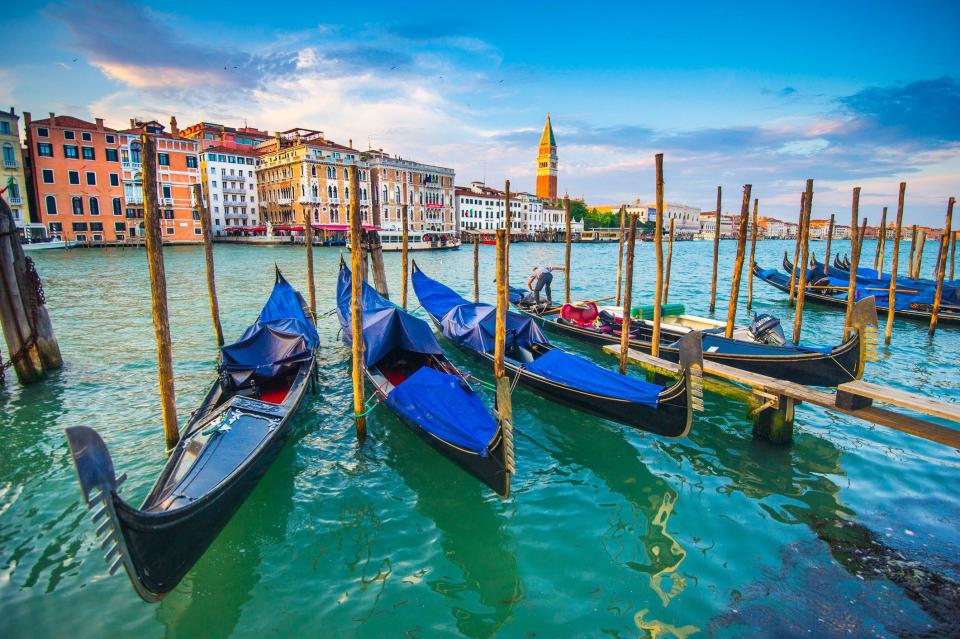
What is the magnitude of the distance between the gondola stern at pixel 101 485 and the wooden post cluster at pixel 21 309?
20.5 feet

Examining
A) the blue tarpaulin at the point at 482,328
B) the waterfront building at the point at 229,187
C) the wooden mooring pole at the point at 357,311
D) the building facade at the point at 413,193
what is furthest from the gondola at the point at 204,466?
the waterfront building at the point at 229,187

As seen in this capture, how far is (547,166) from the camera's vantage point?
79562mm

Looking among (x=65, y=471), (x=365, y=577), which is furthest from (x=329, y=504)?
(x=65, y=471)

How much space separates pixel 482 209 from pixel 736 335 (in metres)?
57.7

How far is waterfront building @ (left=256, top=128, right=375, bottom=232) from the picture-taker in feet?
149

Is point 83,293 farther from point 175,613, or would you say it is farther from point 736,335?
point 736,335

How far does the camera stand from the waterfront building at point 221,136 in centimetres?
4906

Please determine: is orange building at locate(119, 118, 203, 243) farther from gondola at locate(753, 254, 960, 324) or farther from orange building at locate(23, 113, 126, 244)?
gondola at locate(753, 254, 960, 324)

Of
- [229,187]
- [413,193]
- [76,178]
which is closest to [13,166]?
[76,178]

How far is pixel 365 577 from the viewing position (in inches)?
143

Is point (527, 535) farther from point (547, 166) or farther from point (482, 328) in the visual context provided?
point (547, 166)

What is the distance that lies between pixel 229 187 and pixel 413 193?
18.1m

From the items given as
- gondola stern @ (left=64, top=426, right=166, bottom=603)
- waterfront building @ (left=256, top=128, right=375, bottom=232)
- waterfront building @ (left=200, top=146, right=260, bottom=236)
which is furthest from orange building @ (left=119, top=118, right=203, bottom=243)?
gondola stern @ (left=64, top=426, right=166, bottom=603)

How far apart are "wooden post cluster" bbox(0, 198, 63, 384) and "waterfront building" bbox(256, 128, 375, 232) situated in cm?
3887
